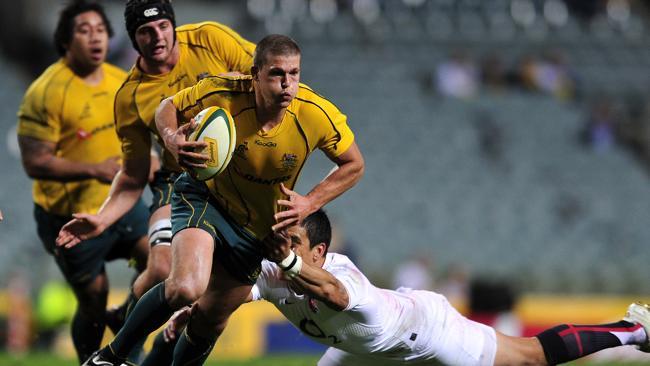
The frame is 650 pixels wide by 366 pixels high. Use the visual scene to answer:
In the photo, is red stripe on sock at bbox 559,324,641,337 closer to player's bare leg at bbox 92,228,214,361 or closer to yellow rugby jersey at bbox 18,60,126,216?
player's bare leg at bbox 92,228,214,361

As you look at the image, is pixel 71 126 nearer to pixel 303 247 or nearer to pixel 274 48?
pixel 303 247

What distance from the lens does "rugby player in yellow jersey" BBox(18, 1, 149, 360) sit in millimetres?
8328

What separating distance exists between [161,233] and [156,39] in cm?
128

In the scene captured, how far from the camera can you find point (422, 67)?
2298 cm

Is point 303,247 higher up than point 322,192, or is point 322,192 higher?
point 322,192

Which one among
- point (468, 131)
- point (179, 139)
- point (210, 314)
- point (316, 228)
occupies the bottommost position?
point (210, 314)

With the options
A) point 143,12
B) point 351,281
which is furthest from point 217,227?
point 143,12

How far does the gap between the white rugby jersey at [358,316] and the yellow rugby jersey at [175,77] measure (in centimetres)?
122

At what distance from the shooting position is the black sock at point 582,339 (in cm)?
680

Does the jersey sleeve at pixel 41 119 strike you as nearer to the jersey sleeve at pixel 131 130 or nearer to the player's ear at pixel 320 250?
the jersey sleeve at pixel 131 130

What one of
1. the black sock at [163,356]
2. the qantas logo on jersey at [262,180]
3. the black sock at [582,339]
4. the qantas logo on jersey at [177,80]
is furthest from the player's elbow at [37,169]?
the black sock at [582,339]

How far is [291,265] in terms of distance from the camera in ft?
20.4

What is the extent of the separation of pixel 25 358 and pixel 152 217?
159 inches

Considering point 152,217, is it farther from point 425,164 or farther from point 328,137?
point 425,164
